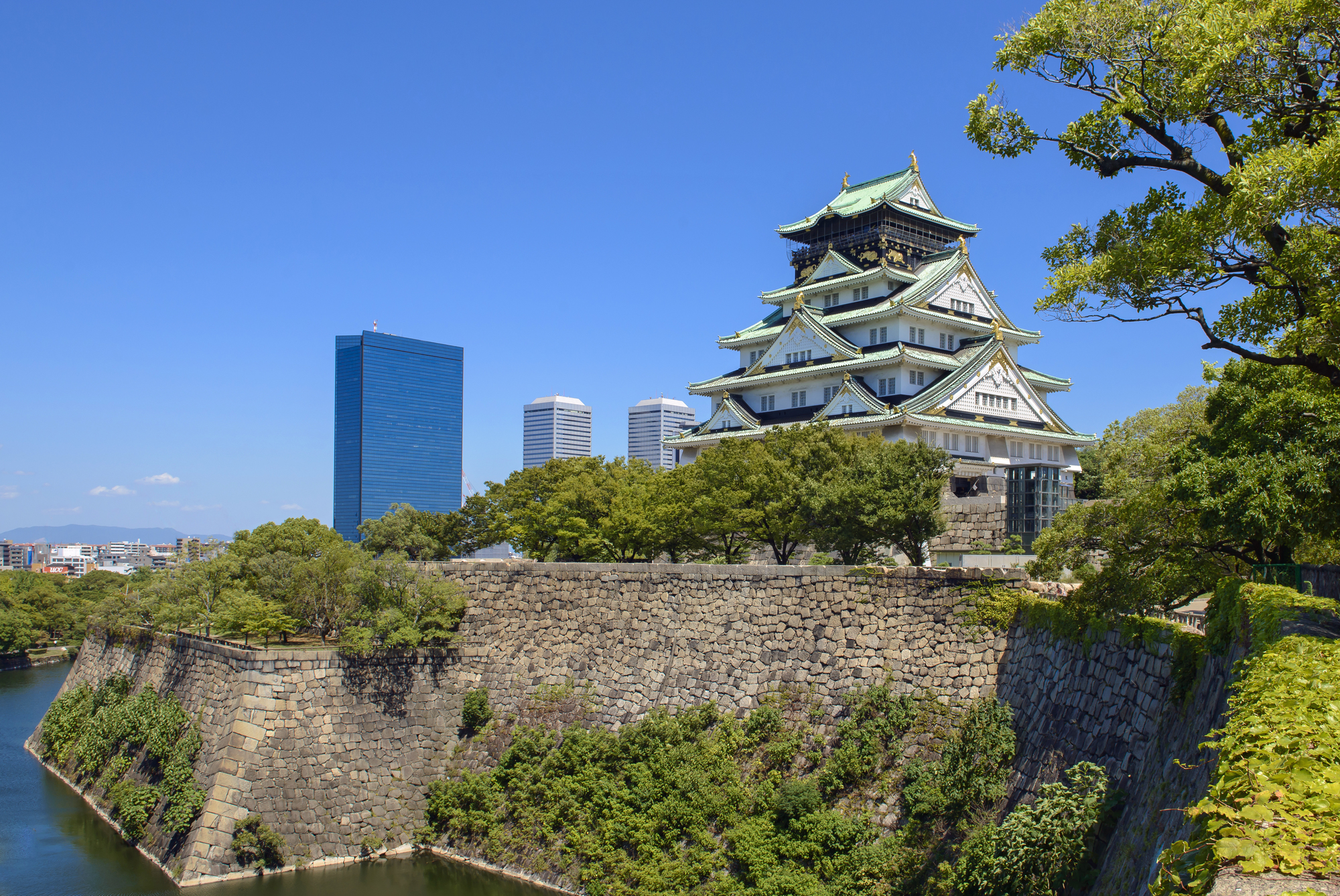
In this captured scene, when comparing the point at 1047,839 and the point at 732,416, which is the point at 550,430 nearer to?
the point at 732,416

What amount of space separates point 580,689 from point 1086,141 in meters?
17.6

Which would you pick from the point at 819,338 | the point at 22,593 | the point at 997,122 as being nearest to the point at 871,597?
the point at 997,122

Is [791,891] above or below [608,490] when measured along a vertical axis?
below

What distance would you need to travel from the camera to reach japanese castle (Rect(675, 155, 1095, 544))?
35.4m

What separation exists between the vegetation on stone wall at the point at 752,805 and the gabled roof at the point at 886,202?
28467mm

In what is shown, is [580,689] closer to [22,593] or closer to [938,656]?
[938,656]

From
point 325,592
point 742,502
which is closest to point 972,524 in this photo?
point 742,502

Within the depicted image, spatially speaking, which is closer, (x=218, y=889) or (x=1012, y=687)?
(x=1012, y=687)

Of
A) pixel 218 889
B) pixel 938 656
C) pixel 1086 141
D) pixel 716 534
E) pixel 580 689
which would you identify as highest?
pixel 1086 141

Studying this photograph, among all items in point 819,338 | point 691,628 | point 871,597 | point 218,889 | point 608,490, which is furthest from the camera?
point 819,338

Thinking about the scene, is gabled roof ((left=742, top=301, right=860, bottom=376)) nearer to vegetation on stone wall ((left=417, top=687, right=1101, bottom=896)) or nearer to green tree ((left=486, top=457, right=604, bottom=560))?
A: green tree ((left=486, top=457, right=604, bottom=560))

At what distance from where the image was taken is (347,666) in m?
24.4

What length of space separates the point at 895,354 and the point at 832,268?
8344mm

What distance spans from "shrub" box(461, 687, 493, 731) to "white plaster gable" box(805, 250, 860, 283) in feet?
82.4
